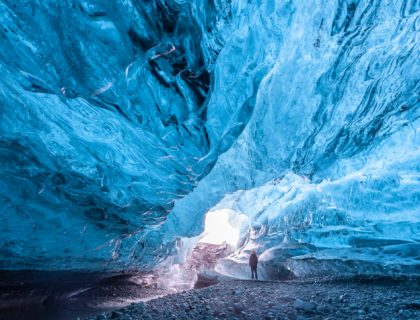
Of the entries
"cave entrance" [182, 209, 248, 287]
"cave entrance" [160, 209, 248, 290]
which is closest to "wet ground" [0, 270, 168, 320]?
"cave entrance" [160, 209, 248, 290]

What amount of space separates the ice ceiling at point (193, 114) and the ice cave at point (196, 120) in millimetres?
29

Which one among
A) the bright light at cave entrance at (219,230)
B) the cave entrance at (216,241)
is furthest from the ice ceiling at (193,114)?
the bright light at cave entrance at (219,230)

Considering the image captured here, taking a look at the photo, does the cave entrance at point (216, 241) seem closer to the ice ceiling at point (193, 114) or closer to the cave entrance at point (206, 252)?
the cave entrance at point (206, 252)

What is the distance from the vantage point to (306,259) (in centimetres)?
1436

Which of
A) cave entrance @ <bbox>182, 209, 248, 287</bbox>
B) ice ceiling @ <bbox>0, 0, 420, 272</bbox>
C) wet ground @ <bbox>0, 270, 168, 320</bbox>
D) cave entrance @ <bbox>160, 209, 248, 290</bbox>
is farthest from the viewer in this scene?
cave entrance @ <bbox>182, 209, 248, 287</bbox>

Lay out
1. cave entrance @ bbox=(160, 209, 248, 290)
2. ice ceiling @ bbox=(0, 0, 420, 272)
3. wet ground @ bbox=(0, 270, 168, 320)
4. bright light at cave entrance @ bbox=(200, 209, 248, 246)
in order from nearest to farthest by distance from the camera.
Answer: ice ceiling @ bbox=(0, 0, 420, 272) < wet ground @ bbox=(0, 270, 168, 320) < cave entrance @ bbox=(160, 209, 248, 290) < bright light at cave entrance @ bbox=(200, 209, 248, 246)

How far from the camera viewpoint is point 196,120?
227 inches

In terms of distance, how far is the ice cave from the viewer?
4152 mm

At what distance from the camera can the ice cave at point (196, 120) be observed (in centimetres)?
415

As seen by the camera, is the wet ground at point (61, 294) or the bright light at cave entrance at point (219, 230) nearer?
the wet ground at point (61, 294)

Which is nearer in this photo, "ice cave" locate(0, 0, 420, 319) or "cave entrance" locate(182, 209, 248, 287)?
"ice cave" locate(0, 0, 420, 319)

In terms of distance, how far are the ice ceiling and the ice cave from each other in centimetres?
3

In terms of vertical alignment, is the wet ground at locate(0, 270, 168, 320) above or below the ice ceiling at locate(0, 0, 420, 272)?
below

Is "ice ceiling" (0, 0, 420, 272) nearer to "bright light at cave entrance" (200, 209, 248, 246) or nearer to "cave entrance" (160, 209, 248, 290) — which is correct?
"cave entrance" (160, 209, 248, 290)
